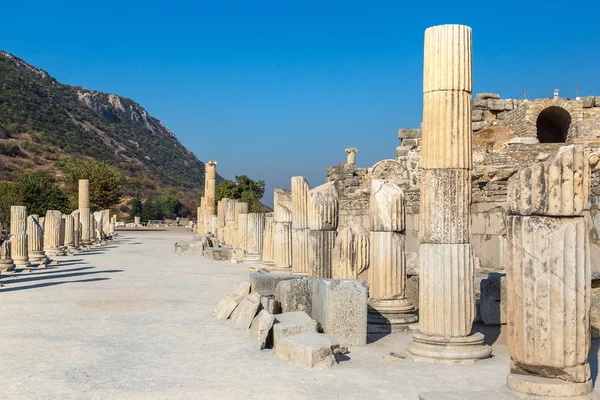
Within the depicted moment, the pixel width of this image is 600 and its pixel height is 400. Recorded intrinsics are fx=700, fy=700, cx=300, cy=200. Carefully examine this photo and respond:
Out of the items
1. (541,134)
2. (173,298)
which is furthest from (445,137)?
(541,134)

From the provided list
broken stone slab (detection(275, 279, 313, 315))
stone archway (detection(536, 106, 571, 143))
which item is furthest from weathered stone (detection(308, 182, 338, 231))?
stone archway (detection(536, 106, 571, 143))

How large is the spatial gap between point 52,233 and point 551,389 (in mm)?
23447

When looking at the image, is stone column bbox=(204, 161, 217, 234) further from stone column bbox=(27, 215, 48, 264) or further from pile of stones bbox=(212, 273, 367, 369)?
pile of stones bbox=(212, 273, 367, 369)

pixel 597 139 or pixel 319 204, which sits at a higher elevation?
pixel 597 139

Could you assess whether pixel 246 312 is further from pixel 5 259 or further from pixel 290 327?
pixel 5 259

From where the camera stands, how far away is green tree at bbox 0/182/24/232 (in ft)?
121

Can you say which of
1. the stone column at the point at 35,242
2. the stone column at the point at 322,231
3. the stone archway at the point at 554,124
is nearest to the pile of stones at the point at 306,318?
the stone column at the point at 322,231

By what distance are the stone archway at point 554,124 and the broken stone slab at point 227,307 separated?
1514 cm

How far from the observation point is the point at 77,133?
8806 centimetres

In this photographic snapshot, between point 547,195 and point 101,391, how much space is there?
4457 mm

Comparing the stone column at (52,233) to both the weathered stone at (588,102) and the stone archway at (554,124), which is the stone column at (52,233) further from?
the weathered stone at (588,102)

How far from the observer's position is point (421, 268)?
325 inches

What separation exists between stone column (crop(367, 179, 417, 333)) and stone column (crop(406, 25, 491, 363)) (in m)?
1.54

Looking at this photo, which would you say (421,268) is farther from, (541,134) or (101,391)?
(541,134)
